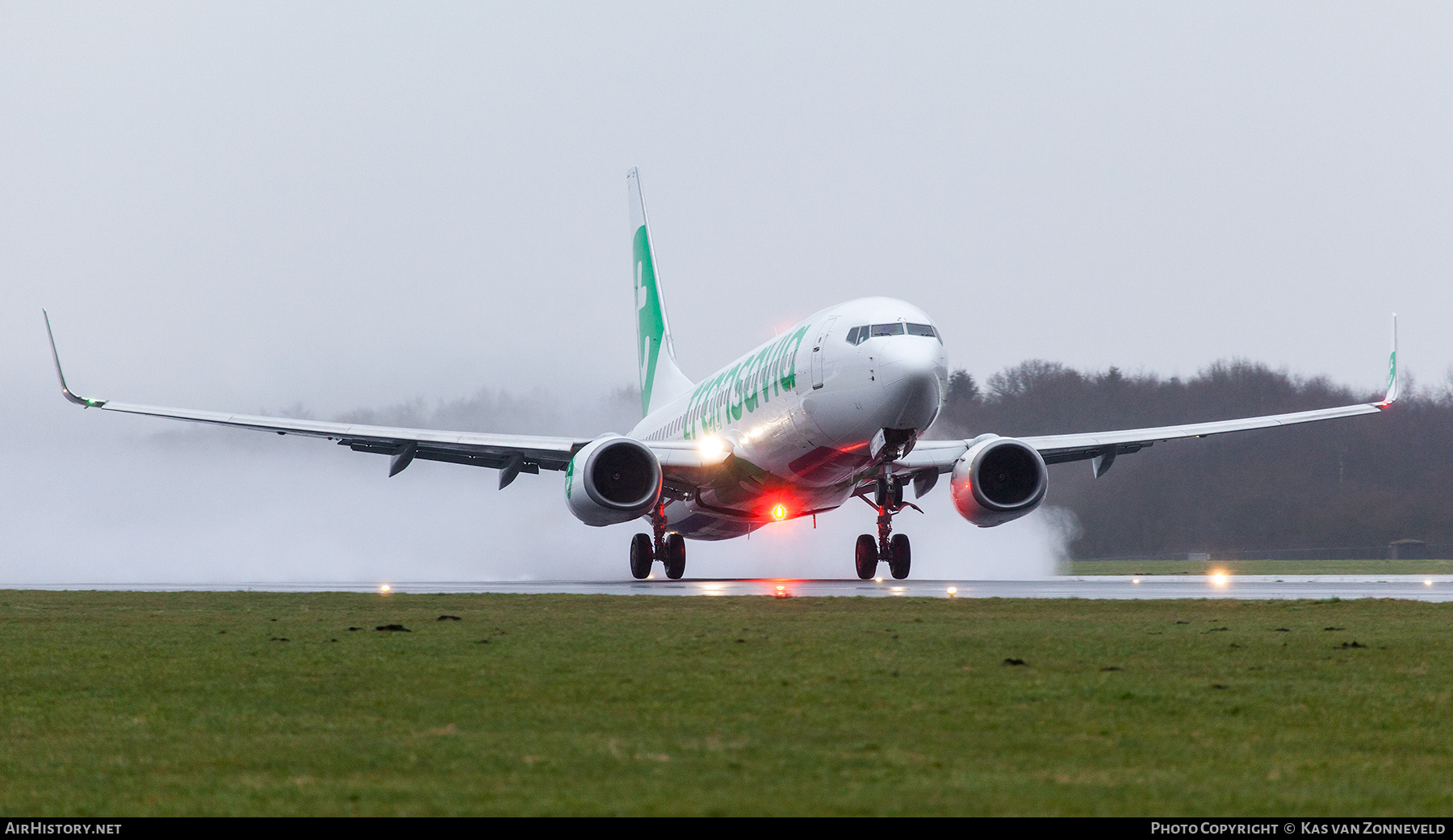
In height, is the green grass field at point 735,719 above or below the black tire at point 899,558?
above

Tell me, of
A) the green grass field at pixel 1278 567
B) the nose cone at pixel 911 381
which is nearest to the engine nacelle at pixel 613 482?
the nose cone at pixel 911 381

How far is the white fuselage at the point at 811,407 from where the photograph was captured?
88.2 feet

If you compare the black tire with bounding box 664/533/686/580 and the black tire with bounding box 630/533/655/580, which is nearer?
the black tire with bounding box 664/533/686/580

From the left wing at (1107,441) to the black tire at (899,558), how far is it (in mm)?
1596

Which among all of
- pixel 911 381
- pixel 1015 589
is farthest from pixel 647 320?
pixel 1015 589

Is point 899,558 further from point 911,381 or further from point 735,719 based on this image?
point 735,719

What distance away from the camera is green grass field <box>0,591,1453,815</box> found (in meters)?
5.76

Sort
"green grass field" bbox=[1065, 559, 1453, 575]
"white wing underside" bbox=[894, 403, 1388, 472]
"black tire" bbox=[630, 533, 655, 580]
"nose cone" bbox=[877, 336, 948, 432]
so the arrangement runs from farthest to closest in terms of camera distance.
→ 1. "green grass field" bbox=[1065, 559, 1453, 575]
2. "black tire" bbox=[630, 533, 655, 580]
3. "white wing underside" bbox=[894, 403, 1388, 472]
4. "nose cone" bbox=[877, 336, 948, 432]

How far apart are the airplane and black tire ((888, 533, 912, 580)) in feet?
0.11

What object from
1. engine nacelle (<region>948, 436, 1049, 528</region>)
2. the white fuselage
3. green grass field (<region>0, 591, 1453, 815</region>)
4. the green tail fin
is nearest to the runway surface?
engine nacelle (<region>948, 436, 1049, 528</region>)

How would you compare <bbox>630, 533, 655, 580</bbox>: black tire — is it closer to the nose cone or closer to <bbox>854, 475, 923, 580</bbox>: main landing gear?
<bbox>854, 475, 923, 580</bbox>: main landing gear

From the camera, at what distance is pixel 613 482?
29688 mm

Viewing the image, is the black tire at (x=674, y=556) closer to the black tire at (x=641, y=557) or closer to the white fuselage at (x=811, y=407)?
the black tire at (x=641, y=557)

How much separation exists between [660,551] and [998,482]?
888cm
